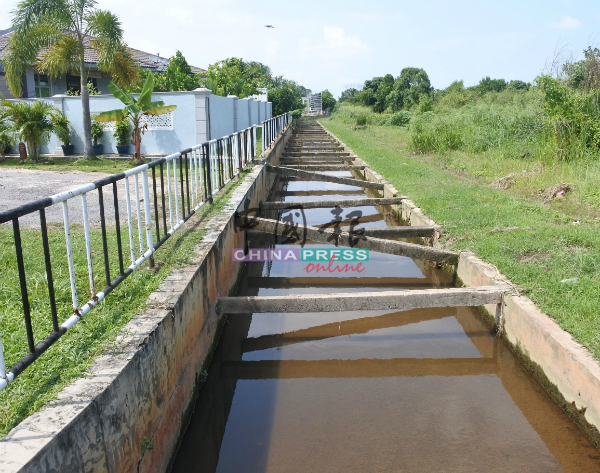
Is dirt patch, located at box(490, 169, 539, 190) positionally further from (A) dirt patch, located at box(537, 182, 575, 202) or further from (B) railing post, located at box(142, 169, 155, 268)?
(B) railing post, located at box(142, 169, 155, 268)

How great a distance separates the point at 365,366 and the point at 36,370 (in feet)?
8.49

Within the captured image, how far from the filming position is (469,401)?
3.73m

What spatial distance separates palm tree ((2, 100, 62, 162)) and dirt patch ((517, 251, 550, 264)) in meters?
12.4

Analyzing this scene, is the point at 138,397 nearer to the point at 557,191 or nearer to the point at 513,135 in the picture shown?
the point at 557,191

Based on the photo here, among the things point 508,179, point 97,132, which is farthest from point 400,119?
point 508,179

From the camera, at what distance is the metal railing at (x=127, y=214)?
7.29 feet

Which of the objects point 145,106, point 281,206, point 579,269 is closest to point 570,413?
point 579,269

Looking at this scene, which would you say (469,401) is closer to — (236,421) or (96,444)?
(236,421)

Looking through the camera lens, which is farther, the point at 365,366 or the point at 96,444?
the point at 365,366

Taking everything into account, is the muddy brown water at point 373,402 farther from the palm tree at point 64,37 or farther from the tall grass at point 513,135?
the palm tree at point 64,37

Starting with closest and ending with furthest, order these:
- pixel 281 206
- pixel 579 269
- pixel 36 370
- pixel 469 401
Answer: pixel 36 370
pixel 469 401
pixel 579 269
pixel 281 206

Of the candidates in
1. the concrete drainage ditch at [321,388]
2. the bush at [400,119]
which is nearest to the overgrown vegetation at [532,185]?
the concrete drainage ditch at [321,388]

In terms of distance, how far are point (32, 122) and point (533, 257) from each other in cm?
1252

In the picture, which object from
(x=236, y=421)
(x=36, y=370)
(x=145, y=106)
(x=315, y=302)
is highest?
(x=145, y=106)
